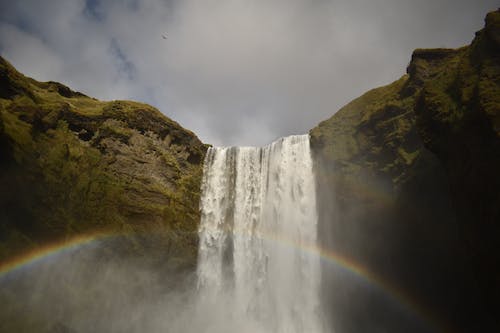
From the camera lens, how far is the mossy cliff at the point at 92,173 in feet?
55.0

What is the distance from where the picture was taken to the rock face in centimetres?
1040

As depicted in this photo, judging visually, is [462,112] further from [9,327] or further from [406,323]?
[9,327]

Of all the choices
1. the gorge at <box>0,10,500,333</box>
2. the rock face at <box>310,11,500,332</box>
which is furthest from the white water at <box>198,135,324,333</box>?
the rock face at <box>310,11,500,332</box>

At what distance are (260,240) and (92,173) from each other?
1411 centimetres

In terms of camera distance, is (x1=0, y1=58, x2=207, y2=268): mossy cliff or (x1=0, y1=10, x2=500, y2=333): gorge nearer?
(x1=0, y1=10, x2=500, y2=333): gorge

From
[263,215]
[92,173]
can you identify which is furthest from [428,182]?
[92,173]

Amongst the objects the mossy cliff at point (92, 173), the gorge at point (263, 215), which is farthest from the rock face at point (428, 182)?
the mossy cliff at point (92, 173)

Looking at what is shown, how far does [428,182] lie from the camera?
17469 millimetres

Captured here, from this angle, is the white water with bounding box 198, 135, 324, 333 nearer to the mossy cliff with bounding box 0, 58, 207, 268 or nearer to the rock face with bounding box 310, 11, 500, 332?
the rock face with bounding box 310, 11, 500, 332

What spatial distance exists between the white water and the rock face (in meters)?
1.89

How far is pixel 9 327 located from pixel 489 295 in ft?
62.8

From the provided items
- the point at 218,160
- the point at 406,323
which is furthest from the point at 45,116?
the point at 406,323

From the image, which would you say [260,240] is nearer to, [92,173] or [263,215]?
[263,215]

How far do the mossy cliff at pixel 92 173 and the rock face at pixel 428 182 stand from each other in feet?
38.5
